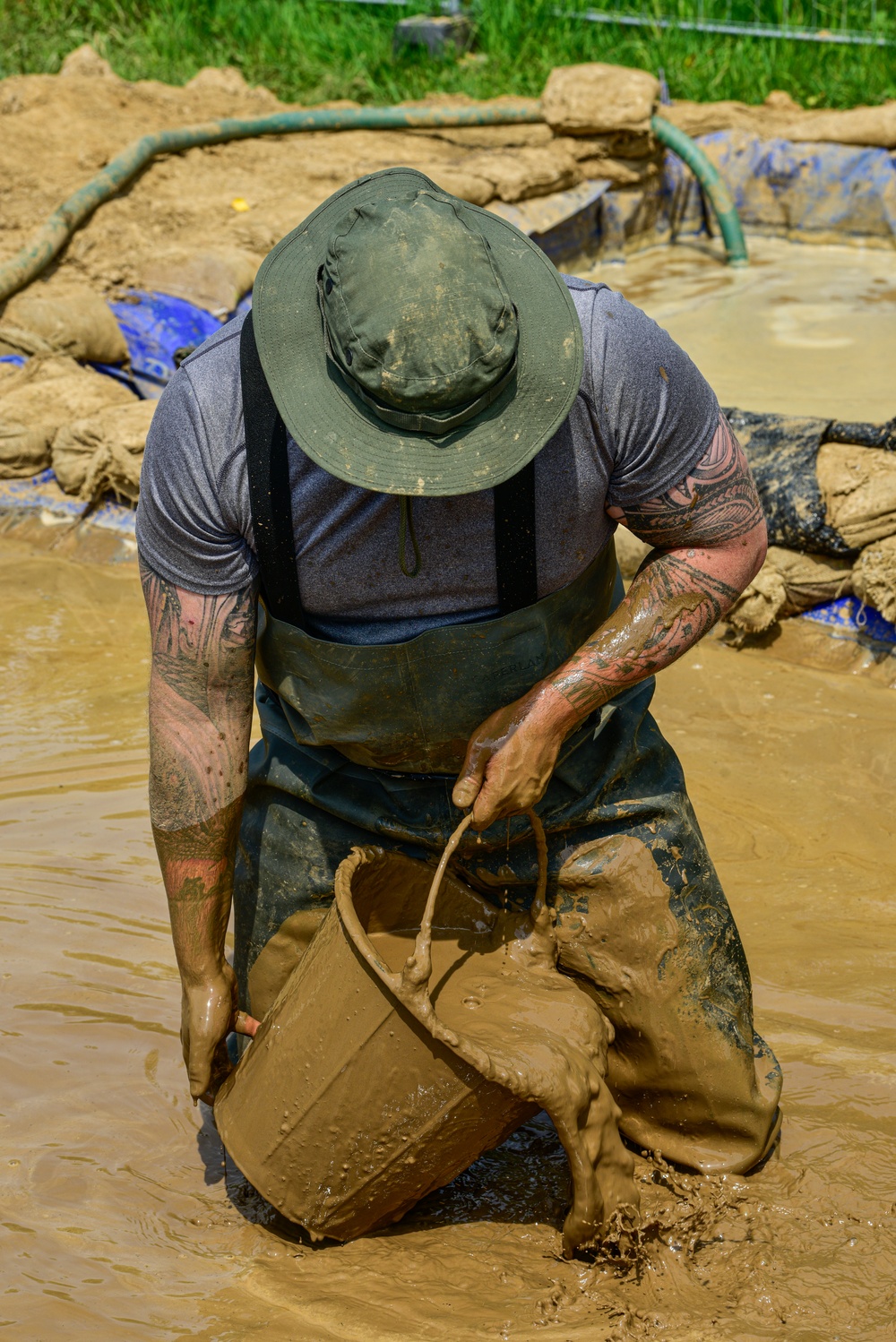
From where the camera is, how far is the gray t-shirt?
1.80m

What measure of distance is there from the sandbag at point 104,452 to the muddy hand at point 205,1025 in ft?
10.5

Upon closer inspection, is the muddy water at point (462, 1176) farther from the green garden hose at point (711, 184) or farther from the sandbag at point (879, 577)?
the green garden hose at point (711, 184)

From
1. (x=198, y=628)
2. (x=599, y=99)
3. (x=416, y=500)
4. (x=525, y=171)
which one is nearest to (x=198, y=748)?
(x=198, y=628)

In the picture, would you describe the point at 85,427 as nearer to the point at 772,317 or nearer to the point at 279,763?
the point at 279,763

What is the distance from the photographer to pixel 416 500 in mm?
1842

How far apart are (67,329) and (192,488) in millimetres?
4328

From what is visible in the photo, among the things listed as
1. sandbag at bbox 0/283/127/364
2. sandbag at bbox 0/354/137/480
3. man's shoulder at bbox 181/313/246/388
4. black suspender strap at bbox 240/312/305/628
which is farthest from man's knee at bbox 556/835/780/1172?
sandbag at bbox 0/283/127/364

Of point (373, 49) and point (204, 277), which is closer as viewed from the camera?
point (204, 277)

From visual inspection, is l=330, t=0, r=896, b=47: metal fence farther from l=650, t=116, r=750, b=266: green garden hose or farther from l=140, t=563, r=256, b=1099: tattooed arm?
l=140, t=563, r=256, b=1099: tattooed arm

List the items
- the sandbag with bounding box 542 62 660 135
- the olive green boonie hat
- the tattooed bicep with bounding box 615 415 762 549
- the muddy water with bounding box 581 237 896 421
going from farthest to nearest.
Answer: the sandbag with bounding box 542 62 660 135 → the muddy water with bounding box 581 237 896 421 → the tattooed bicep with bounding box 615 415 762 549 → the olive green boonie hat

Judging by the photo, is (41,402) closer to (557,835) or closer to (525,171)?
(525,171)

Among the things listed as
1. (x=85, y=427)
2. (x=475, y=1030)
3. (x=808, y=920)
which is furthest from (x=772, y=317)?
(x=475, y=1030)

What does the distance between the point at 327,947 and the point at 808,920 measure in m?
1.50

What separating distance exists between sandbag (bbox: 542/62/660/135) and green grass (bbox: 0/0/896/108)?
3.82 feet
